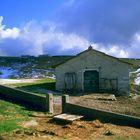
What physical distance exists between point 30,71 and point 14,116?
30.2m

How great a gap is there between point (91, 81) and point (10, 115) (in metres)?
16.6

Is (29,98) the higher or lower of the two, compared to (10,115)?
higher

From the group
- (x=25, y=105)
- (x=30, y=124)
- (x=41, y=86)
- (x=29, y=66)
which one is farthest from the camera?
(x=29, y=66)

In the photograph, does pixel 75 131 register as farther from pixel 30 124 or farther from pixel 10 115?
pixel 10 115

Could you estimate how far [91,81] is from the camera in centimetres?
3684

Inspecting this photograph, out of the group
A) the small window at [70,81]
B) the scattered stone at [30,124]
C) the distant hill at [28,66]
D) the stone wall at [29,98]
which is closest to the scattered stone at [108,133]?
the scattered stone at [30,124]

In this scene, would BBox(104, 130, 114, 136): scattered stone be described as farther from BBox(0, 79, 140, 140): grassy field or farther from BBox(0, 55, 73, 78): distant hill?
BBox(0, 55, 73, 78): distant hill

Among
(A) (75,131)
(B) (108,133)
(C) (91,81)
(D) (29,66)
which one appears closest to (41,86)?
(C) (91,81)

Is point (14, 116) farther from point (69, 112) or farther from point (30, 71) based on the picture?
point (30, 71)

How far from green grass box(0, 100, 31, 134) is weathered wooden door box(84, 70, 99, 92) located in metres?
13.9

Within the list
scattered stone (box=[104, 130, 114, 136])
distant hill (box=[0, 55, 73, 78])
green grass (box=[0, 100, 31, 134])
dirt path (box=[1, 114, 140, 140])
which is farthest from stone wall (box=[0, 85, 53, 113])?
distant hill (box=[0, 55, 73, 78])

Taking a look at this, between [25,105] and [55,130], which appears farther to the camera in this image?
[25,105]

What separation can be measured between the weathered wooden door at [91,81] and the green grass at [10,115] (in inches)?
548

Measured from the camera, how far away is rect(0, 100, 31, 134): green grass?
59.5 ft
